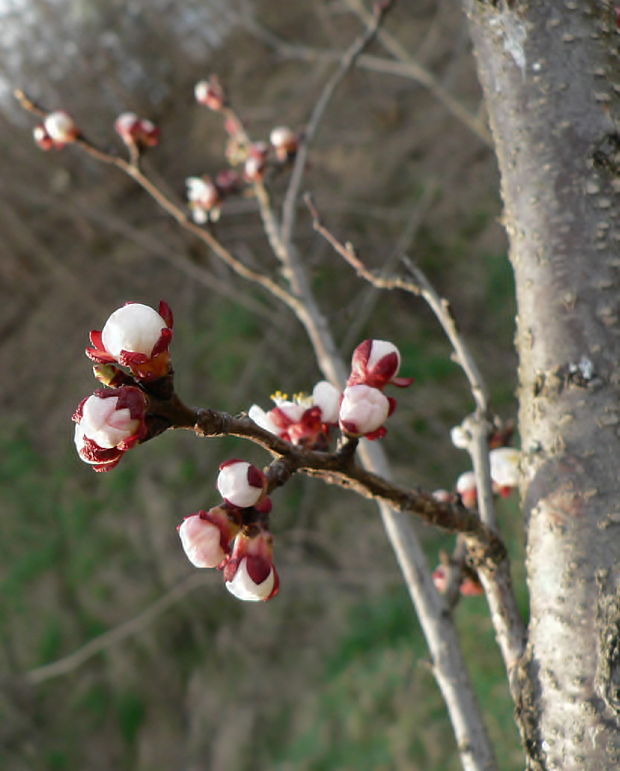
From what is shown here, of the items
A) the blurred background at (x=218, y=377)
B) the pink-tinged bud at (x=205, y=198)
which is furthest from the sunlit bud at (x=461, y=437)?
the blurred background at (x=218, y=377)

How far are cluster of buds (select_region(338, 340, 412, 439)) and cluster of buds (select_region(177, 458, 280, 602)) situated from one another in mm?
66

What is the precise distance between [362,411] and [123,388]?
0.47ft

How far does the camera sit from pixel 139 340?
1.35 feet

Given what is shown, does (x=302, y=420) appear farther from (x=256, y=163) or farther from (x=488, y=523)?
(x=256, y=163)

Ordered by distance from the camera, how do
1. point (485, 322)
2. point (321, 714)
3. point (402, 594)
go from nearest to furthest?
point (321, 714) < point (402, 594) < point (485, 322)

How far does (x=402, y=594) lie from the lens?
8.46 feet

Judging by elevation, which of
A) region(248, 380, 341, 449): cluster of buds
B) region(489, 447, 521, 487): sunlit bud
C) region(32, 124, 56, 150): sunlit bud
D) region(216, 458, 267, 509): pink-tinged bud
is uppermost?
region(32, 124, 56, 150): sunlit bud

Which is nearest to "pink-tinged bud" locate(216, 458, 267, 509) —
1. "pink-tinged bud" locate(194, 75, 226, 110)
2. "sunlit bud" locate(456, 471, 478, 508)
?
"sunlit bud" locate(456, 471, 478, 508)

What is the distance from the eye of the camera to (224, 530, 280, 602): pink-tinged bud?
448 mm

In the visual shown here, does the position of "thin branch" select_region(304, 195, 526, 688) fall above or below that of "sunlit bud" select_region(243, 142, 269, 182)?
below

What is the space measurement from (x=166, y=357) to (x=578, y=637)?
0.33m

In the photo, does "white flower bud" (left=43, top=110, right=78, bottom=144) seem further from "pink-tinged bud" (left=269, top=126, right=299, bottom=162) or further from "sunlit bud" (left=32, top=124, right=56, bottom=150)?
"pink-tinged bud" (left=269, top=126, right=299, bottom=162)

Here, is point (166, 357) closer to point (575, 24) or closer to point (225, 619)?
point (575, 24)

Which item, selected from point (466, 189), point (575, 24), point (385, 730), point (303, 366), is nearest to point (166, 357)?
point (575, 24)
